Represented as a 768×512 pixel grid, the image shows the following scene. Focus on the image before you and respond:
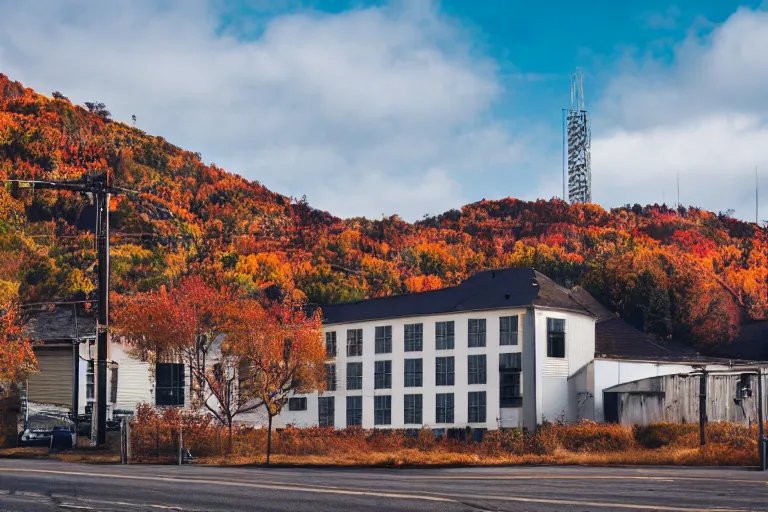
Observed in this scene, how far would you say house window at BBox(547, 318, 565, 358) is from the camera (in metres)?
69.6

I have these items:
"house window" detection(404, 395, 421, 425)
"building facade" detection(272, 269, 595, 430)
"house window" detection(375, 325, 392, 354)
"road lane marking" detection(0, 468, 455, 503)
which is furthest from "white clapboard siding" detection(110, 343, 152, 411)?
"road lane marking" detection(0, 468, 455, 503)

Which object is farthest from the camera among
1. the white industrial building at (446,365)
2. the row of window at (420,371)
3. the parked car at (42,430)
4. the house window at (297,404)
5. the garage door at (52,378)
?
the house window at (297,404)

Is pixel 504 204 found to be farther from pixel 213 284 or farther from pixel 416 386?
pixel 416 386

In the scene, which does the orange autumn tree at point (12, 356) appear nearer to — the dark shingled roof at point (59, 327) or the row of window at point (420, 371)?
the dark shingled roof at point (59, 327)

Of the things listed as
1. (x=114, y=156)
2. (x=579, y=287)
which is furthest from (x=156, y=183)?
(x=579, y=287)

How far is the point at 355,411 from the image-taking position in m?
77.6

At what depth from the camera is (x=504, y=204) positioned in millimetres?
169500

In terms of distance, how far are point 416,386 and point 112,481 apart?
155 feet

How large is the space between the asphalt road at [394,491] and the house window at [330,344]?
48655mm

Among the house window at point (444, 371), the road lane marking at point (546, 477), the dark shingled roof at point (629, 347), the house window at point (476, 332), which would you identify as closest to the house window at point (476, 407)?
the house window at point (444, 371)

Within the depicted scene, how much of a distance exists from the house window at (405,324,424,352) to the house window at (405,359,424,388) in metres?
0.88

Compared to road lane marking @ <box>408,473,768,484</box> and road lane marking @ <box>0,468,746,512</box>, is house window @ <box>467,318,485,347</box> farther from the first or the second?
road lane marking @ <box>0,468,746,512</box>

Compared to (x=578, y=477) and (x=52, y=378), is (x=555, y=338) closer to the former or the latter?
(x=52, y=378)

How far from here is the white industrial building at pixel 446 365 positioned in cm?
6719
